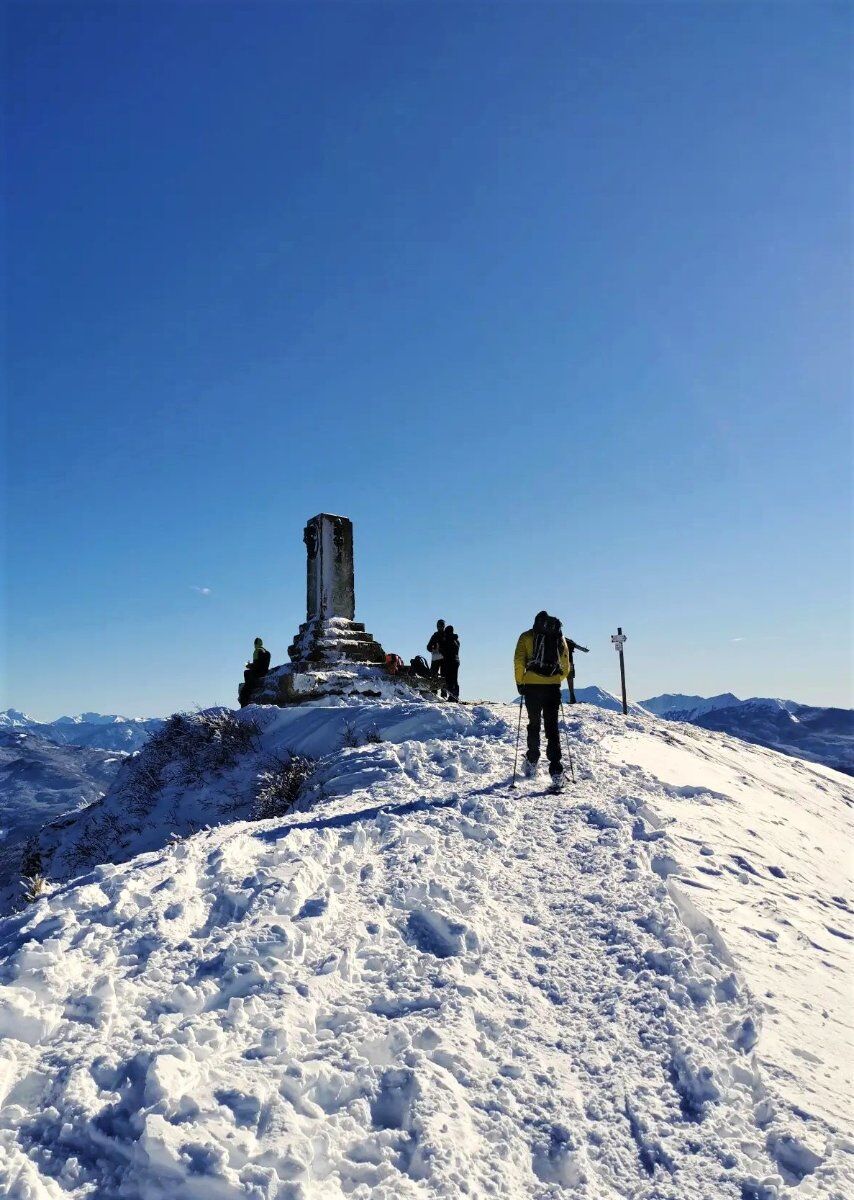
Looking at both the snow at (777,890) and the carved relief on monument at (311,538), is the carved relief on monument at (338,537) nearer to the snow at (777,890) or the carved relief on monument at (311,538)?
the carved relief on monument at (311,538)

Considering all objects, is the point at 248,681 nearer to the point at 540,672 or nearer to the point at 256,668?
the point at 256,668

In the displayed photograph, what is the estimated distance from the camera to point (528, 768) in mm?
8555

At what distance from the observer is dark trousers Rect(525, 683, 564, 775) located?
8.20 meters

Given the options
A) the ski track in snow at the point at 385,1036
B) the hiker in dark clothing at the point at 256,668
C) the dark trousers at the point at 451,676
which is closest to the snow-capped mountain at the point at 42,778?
the hiker in dark clothing at the point at 256,668

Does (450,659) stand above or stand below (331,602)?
below

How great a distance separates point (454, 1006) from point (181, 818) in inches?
331

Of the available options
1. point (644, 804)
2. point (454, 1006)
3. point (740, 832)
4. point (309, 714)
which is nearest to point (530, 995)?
point (454, 1006)

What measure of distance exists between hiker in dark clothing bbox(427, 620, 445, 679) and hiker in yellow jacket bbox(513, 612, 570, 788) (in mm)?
11491

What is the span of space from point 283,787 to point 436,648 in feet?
36.7

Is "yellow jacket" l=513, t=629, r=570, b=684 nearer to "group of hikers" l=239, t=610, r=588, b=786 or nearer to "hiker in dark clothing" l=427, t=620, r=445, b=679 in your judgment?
"group of hikers" l=239, t=610, r=588, b=786

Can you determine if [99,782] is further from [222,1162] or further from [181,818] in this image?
[222,1162]

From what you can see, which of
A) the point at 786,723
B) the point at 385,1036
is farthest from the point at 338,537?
the point at 786,723

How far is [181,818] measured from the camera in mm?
10828

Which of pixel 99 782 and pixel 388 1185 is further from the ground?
pixel 388 1185
